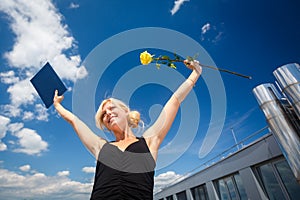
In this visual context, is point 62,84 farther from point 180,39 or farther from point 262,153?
point 262,153

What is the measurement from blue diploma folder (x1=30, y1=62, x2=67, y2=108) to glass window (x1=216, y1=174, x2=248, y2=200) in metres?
5.90

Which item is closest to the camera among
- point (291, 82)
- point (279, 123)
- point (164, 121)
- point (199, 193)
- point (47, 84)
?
point (164, 121)

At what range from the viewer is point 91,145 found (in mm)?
921

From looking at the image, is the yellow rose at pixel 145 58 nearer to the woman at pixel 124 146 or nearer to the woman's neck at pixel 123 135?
the woman at pixel 124 146

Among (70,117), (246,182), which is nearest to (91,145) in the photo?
(70,117)

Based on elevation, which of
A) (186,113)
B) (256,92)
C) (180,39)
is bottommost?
(186,113)

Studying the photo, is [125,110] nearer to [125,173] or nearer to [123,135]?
[123,135]

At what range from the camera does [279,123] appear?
8.52 feet

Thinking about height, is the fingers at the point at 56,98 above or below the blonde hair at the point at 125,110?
above

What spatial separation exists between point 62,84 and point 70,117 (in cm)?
32

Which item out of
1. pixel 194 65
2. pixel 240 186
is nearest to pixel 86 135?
pixel 194 65

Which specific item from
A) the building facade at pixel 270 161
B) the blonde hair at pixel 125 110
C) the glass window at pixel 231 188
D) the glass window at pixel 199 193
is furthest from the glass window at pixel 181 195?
the blonde hair at pixel 125 110

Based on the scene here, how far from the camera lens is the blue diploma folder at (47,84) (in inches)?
45.1

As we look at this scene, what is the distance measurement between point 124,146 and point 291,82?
8.30 feet
